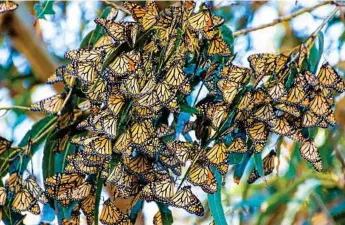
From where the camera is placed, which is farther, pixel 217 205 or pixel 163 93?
pixel 217 205

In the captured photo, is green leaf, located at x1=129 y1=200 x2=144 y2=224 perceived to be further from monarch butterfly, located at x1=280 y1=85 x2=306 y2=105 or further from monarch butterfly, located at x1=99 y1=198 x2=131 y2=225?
monarch butterfly, located at x1=280 y1=85 x2=306 y2=105

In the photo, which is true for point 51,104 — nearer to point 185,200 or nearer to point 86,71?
point 86,71

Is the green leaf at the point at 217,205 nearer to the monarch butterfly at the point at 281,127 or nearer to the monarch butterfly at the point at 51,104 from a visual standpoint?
the monarch butterfly at the point at 281,127

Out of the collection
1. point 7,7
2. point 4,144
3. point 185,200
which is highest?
point 7,7

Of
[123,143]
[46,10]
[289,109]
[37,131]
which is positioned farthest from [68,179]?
[46,10]

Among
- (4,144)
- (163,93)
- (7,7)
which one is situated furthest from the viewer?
(7,7)

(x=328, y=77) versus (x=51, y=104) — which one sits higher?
(x=51, y=104)

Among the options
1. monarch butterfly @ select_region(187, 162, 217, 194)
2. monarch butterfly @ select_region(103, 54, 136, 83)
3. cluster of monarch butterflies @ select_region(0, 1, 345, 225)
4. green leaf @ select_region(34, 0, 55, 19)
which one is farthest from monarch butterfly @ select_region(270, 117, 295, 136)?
green leaf @ select_region(34, 0, 55, 19)
